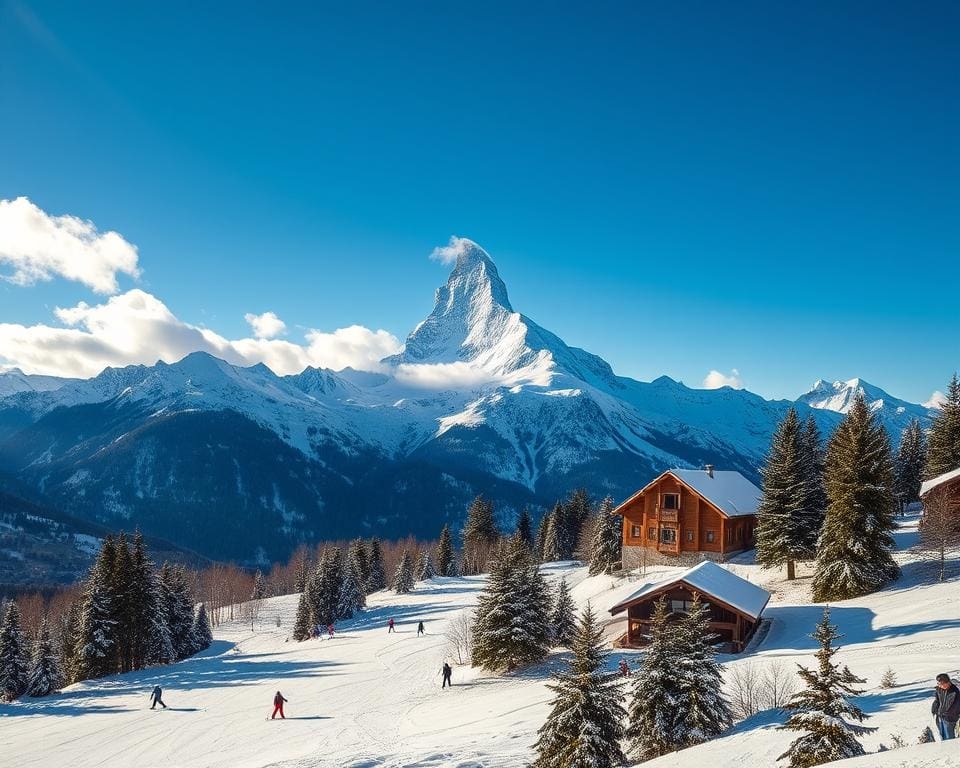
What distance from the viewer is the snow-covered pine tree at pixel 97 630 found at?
52.1 m

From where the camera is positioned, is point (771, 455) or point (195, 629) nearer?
point (771, 455)

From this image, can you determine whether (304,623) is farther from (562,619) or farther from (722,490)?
(722,490)

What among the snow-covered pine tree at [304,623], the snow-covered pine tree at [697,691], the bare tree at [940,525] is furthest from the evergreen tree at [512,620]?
the snow-covered pine tree at [304,623]

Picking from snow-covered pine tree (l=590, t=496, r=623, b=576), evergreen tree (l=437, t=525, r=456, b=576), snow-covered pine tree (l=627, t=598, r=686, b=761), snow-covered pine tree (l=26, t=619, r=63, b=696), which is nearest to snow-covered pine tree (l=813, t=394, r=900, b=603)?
snow-covered pine tree (l=627, t=598, r=686, b=761)

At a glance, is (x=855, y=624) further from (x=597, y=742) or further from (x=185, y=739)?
(x=185, y=739)

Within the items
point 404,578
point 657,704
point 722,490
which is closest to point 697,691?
point 657,704

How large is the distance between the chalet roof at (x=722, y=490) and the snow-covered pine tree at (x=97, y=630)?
157 feet

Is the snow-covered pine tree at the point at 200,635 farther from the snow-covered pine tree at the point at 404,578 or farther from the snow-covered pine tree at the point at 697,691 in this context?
the snow-covered pine tree at the point at 697,691

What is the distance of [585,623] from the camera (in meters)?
18.6

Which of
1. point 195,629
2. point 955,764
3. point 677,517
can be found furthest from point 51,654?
point 955,764

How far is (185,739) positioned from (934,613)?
122ft

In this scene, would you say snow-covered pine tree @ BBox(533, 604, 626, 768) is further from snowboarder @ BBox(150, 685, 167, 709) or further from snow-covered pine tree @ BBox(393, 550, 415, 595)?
snow-covered pine tree @ BBox(393, 550, 415, 595)

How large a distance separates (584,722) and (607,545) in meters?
48.9

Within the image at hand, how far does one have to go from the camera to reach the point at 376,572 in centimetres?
9888
